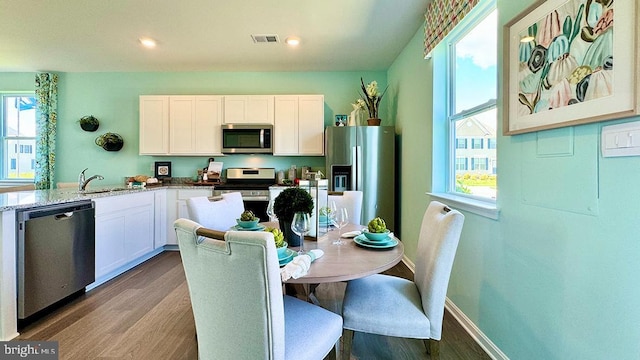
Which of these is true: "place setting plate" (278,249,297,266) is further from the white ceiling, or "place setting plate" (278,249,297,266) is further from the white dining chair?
the white ceiling

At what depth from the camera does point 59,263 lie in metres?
2.31

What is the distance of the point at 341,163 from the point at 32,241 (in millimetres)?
2908

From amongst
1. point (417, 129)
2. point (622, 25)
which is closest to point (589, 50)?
point (622, 25)

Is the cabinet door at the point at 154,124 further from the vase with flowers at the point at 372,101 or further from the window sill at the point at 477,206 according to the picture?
the window sill at the point at 477,206

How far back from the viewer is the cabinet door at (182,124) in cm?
413

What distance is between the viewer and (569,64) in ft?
4.04

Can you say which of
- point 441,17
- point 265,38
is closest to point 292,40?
point 265,38

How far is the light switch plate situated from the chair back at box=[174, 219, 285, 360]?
125 centimetres

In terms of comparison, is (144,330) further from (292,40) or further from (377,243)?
→ (292,40)

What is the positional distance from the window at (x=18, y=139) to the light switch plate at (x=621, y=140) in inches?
255

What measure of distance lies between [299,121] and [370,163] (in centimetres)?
117

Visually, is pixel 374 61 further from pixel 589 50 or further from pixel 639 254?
pixel 639 254

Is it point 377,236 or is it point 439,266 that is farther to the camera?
point 377,236

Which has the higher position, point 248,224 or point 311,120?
point 311,120
